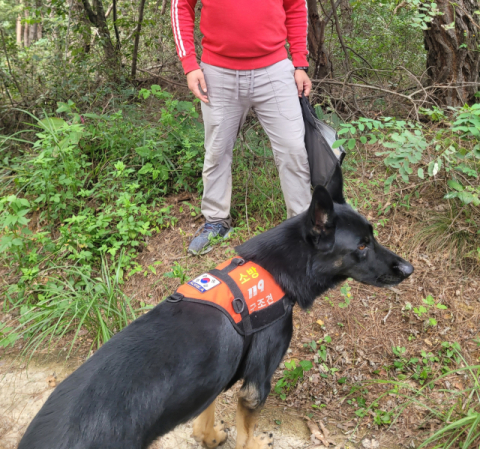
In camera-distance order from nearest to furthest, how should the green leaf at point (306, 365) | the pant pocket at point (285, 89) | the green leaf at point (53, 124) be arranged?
the green leaf at point (306, 365)
the pant pocket at point (285, 89)
the green leaf at point (53, 124)

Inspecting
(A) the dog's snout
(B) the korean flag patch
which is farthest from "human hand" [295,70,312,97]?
(B) the korean flag patch

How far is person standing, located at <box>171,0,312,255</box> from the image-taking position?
2.97m

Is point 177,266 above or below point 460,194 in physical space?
below

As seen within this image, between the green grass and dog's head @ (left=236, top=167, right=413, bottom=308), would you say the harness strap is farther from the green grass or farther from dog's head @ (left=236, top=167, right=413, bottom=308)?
the green grass

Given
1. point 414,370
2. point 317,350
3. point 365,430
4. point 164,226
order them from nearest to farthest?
point 365,430 → point 414,370 → point 317,350 → point 164,226

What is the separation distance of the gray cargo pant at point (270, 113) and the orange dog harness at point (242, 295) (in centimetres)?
140

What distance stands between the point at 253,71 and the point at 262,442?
2765 mm

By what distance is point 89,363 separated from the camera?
174 cm

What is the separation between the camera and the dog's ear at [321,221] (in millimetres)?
1987

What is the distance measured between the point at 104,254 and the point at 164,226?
0.73 metres

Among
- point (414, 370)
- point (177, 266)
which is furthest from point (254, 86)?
point (414, 370)

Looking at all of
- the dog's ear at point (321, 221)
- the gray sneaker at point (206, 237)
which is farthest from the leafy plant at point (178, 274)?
the dog's ear at point (321, 221)

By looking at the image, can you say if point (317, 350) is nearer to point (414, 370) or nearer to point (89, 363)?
point (414, 370)

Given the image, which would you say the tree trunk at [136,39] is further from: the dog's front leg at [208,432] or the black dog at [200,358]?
the dog's front leg at [208,432]
